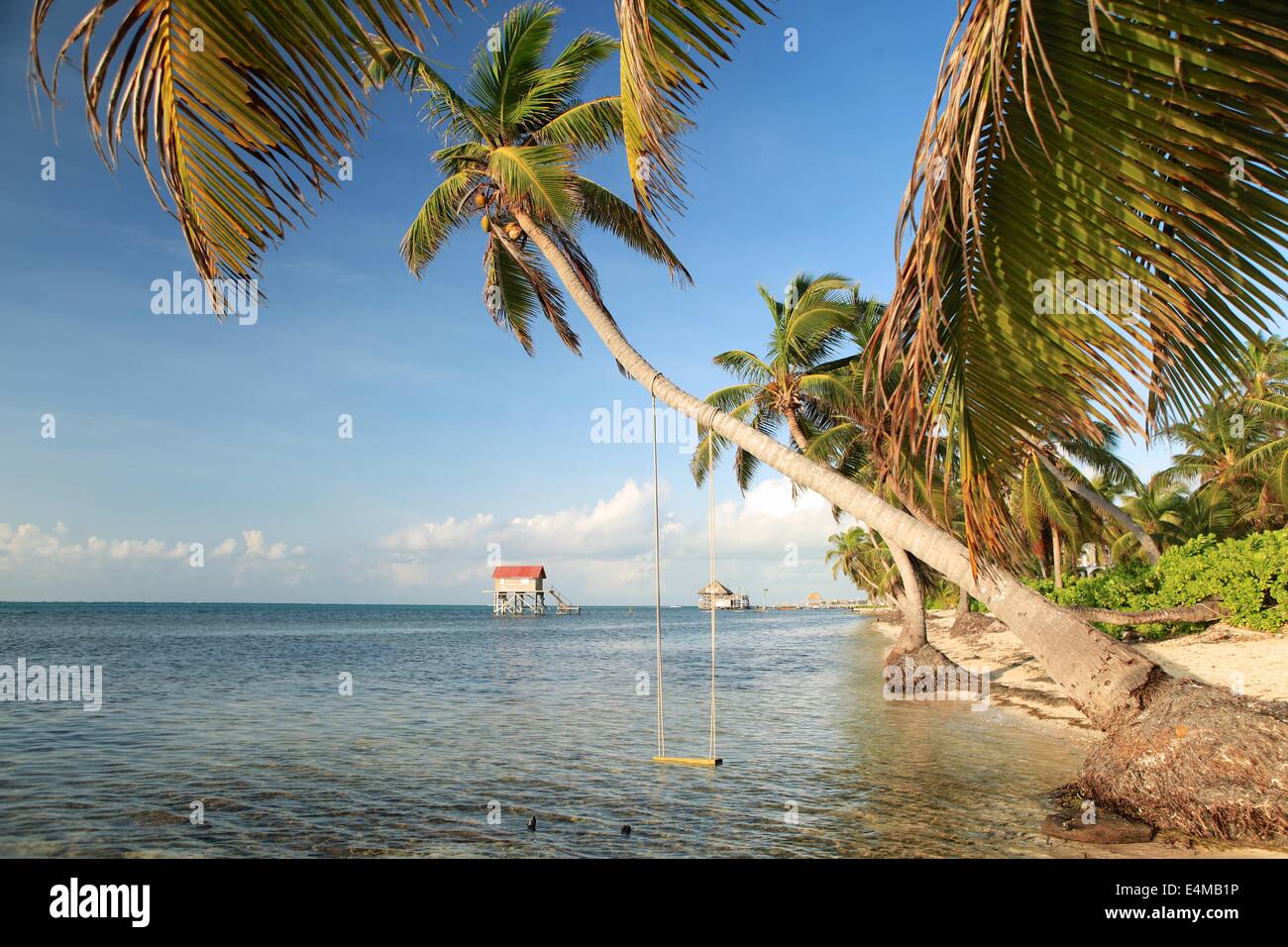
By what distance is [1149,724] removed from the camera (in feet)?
20.2

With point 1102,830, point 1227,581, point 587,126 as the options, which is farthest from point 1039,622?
point 1227,581

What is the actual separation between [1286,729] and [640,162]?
21.3 feet

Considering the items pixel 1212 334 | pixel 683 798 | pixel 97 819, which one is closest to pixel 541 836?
pixel 683 798

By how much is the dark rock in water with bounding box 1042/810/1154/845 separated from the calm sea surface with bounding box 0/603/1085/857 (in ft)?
0.66

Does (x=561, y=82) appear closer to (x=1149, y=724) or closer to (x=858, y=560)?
(x=1149, y=724)

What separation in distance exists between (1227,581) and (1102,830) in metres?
A: 13.8

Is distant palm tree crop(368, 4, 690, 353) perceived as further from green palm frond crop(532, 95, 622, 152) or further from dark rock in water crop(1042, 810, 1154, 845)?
dark rock in water crop(1042, 810, 1154, 845)

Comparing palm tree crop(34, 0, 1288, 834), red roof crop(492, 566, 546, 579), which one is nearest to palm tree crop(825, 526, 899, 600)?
red roof crop(492, 566, 546, 579)

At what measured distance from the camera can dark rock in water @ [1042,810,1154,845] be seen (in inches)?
252

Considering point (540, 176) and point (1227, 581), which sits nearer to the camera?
point (540, 176)

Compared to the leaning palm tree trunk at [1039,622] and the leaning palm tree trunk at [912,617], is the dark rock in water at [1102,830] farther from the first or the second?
the leaning palm tree trunk at [912,617]

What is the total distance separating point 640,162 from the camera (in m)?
4.89

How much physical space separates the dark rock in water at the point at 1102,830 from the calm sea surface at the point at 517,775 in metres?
0.20
